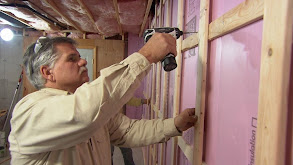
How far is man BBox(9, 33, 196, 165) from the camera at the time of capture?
65 centimetres

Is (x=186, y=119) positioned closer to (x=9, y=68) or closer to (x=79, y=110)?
(x=79, y=110)

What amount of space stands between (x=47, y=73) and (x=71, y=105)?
0.42 metres

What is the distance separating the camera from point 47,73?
0.98 m

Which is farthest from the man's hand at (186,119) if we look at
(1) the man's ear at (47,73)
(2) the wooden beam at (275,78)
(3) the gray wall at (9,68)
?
(3) the gray wall at (9,68)

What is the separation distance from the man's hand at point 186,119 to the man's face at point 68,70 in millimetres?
512

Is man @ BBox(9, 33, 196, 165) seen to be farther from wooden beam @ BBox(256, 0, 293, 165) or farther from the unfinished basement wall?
wooden beam @ BBox(256, 0, 293, 165)

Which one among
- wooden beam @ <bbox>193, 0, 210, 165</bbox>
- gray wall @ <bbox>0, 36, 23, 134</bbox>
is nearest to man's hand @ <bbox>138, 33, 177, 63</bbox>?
wooden beam @ <bbox>193, 0, 210, 165</bbox>

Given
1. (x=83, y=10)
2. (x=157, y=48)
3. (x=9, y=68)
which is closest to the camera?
(x=157, y=48)

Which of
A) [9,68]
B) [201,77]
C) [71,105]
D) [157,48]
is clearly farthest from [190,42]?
[9,68]

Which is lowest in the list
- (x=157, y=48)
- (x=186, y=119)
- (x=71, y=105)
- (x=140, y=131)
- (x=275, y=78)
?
(x=140, y=131)

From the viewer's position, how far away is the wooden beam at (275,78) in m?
0.42

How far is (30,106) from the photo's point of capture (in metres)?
0.73

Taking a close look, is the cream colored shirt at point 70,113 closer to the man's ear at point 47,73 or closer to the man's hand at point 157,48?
the man's hand at point 157,48

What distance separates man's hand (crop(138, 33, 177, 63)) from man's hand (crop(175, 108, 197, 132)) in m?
0.36
